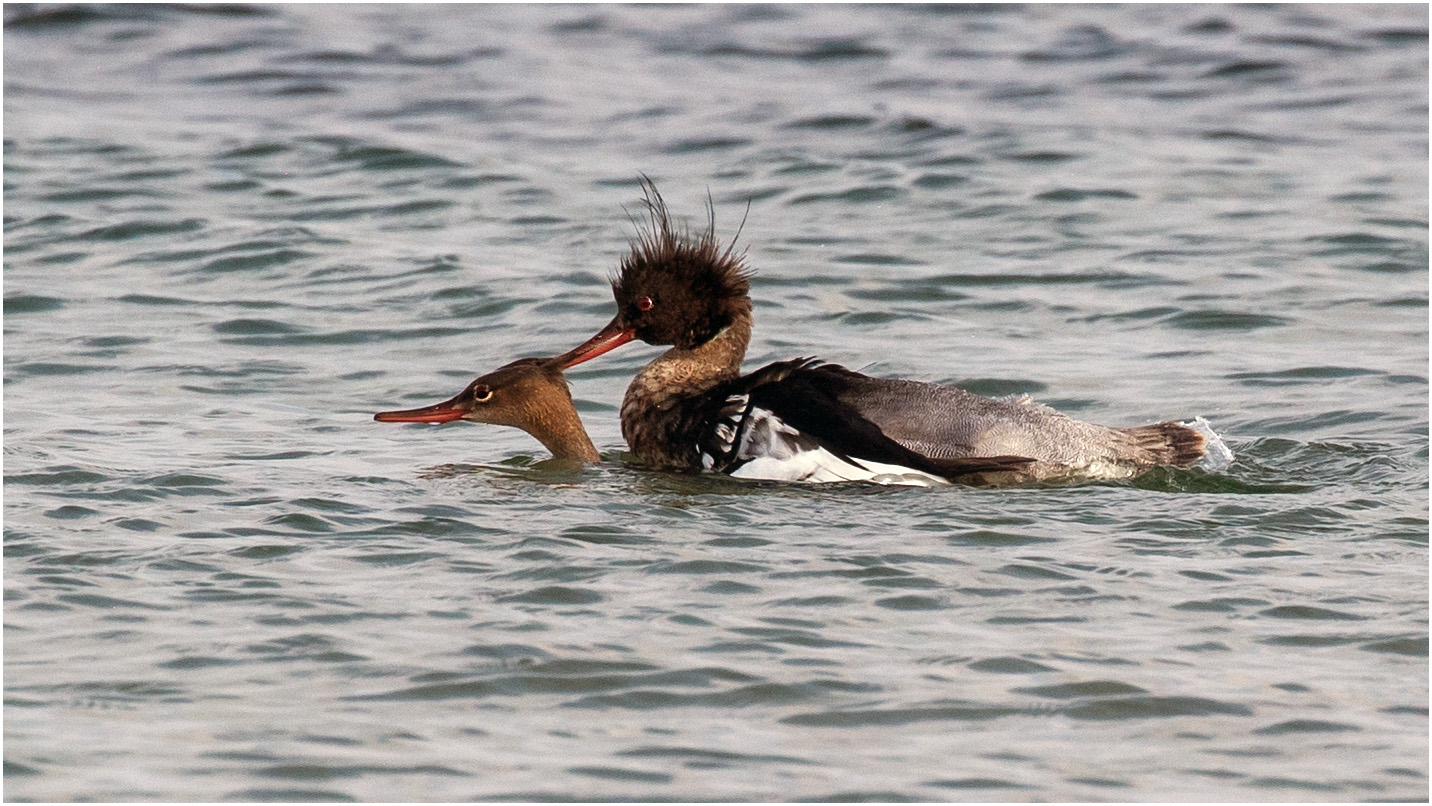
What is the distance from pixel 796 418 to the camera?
27.2 feet

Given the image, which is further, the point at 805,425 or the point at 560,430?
the point at 560,430

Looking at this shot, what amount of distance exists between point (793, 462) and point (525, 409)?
1.40 m

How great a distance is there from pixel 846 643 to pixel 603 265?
294 inches

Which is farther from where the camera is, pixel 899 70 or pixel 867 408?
pixel 899 70

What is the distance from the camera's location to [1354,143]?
16.1 m

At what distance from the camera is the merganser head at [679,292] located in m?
9.05

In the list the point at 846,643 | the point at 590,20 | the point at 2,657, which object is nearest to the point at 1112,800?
the point at 846,643

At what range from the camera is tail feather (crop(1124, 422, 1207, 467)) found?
27.7ft

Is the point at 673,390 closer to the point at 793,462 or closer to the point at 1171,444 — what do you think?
the point at 793,462

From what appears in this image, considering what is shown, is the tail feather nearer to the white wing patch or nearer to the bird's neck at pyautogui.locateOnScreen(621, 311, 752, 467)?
the white wing patch

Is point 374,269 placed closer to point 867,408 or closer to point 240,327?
point 240,327

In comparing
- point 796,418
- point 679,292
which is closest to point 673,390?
point 679,292

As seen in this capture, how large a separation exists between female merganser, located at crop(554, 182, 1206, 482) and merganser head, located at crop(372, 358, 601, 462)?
25 centimetres

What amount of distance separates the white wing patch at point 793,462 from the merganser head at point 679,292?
2.68 feet
